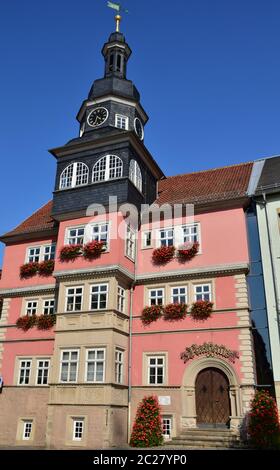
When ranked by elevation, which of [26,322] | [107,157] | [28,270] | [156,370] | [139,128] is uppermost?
[139,128]

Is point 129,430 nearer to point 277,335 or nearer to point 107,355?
point 107,355

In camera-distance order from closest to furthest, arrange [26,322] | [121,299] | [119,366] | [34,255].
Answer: [119,366] → [121,299] → [26,322] → [34,255]

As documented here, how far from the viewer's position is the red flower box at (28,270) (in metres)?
25.4

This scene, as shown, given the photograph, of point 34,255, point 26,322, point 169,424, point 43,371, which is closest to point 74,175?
point 34,255

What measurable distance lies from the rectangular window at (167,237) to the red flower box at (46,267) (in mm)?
6326

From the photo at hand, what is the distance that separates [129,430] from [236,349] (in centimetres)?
621

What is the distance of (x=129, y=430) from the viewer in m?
20.5

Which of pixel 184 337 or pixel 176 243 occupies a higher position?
pixel 176 243

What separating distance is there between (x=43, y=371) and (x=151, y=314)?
21.0ft

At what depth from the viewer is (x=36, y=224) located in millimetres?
27391

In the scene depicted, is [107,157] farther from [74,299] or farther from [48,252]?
[74,299]

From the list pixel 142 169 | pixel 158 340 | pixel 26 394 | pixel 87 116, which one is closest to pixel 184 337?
pixel 158 340

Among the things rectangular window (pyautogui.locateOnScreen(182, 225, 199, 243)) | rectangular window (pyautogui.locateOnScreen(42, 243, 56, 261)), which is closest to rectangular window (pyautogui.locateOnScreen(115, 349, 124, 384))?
rectangular window (pyautogui.locateOnScreen(182, 225, 199, 243))

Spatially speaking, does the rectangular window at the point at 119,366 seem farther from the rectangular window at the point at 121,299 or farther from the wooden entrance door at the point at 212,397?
the wooden entrance door at the point at 212,397
